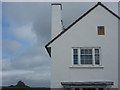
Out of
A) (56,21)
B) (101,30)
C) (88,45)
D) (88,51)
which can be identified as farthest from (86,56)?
(56,21)

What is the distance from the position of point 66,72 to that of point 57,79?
3.07ft

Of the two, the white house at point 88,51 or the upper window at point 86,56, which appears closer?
the white house at point 88,51

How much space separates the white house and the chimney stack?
4.27 feet

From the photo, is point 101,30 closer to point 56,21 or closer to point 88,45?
point 88,45

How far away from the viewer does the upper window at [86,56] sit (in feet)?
81.9

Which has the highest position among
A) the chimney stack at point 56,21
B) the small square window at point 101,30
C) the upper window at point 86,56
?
the chimney stack at point 56,21

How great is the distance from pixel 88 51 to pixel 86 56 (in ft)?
1.57

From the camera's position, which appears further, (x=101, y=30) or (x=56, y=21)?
(x=56, y=21)

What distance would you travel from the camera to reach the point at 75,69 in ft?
81.2

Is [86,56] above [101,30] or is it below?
below

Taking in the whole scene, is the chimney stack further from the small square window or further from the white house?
the small square window

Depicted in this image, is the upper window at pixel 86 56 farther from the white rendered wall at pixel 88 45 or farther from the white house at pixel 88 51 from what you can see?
the white rendered wall at pixel 88 45

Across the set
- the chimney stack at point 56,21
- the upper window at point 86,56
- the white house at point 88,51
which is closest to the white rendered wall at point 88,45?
the white house at point 88,51

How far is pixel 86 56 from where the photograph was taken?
82.3 ft
